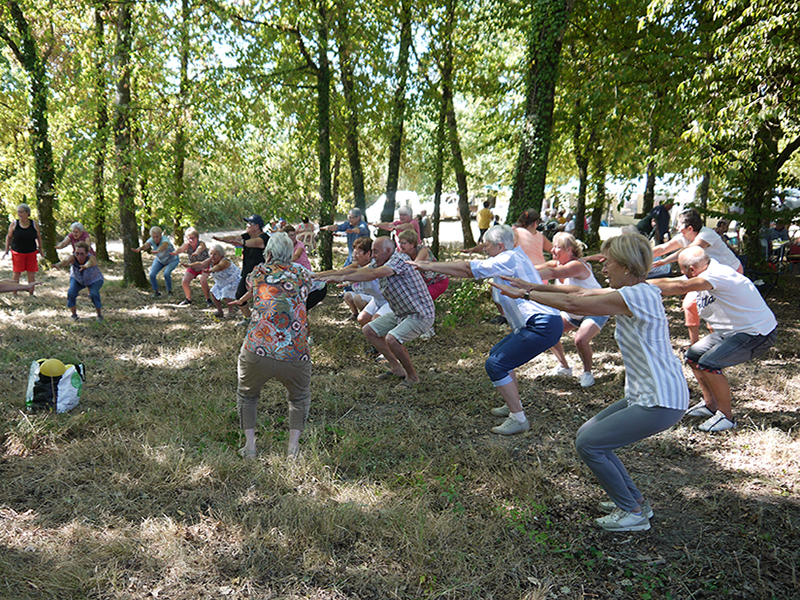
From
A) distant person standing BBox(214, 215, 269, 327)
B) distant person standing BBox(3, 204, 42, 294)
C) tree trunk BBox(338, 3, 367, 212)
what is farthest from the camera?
tree trunk BBox(338, 3, 367, 212)

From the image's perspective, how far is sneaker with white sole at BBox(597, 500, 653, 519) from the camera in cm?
347

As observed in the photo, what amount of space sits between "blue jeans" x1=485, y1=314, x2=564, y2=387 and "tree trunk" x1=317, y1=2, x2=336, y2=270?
27.0 feet

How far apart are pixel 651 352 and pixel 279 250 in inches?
102

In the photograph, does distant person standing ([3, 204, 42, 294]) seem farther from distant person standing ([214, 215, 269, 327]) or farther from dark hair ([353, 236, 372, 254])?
dark hair ([353, 236, 372, 254])

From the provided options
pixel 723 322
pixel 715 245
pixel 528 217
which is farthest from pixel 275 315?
pixel 715 245

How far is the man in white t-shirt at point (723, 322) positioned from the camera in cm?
453

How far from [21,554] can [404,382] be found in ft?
12.8

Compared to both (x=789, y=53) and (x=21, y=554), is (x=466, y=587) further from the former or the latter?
(x=789, y=53)

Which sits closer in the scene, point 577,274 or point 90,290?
point 577,274

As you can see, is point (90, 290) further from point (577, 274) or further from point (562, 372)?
point (577, 274)

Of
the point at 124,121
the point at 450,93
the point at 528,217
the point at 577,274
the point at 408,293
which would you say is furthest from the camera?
the point at 450,93

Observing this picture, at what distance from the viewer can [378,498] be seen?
3734 mm

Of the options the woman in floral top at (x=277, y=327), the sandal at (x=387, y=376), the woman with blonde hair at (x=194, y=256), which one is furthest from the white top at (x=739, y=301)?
the woman with blonde hair at (x=194, y=256)

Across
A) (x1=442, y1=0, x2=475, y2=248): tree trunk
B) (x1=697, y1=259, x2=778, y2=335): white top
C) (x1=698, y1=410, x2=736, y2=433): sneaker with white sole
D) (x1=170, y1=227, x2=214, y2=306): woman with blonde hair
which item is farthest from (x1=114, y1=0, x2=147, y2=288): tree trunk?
(x1=698, y1=410, x2=736, y2=433): sneaker with white sole
